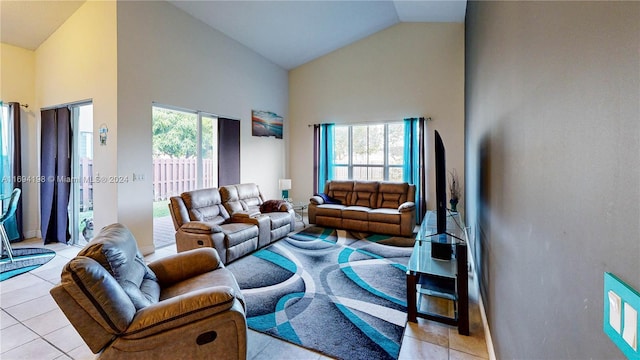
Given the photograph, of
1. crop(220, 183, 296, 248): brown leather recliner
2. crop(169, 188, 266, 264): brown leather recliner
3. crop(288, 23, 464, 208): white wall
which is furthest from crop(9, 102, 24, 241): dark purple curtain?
crop(288, 23, 464, 208): white wall

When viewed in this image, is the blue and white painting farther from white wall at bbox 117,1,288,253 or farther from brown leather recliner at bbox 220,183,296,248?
brown leather recliner at bbox 220,183,296,248

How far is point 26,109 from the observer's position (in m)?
4.80

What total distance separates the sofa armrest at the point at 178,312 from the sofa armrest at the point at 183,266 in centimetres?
66

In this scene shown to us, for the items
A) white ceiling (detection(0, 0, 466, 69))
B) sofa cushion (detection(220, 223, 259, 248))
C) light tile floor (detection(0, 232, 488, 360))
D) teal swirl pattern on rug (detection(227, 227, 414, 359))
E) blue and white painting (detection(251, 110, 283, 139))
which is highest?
white ceiling (detection(0, 0, 466, 69))

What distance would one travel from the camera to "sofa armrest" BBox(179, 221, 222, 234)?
3471 mm

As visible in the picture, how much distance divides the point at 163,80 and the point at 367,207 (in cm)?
410

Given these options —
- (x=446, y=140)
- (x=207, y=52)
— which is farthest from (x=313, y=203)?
(x=207, y=52)

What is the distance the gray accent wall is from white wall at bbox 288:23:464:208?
422 cm

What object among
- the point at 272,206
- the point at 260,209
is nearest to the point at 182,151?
the point at 260,209

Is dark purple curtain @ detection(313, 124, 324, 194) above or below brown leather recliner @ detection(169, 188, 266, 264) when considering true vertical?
above

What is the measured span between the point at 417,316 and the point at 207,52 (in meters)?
4.99

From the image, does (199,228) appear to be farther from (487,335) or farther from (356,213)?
(487,335)

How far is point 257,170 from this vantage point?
616 cm

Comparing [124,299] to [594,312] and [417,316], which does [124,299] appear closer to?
[594,312]
